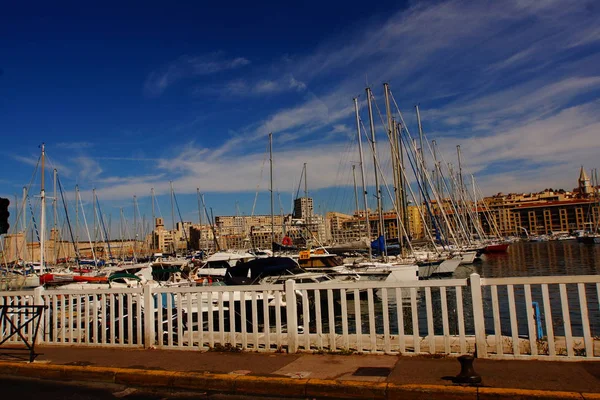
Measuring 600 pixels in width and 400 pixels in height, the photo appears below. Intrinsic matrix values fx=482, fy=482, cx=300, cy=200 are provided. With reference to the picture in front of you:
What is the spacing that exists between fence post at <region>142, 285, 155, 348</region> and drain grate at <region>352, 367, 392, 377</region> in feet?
13.5

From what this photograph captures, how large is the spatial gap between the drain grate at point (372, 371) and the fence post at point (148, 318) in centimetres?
412

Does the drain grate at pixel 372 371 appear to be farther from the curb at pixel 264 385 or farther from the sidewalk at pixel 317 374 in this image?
the curb at pixel 264 385

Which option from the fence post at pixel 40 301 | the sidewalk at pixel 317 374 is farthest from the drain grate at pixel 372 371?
the fence post at pixel 40 301

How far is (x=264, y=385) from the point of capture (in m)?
6.51

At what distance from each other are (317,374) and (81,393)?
3.41m

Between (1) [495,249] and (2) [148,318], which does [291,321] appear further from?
(1) [495,249]

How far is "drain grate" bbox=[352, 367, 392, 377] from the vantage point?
6.53 metres

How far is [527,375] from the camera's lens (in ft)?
20.0

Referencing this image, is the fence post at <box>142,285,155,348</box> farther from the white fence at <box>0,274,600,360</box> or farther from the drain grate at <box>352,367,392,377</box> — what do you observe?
the drain grate at <box>352,367,392,377</box>

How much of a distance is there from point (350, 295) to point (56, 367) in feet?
68.2

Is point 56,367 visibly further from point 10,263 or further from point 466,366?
point 10,263

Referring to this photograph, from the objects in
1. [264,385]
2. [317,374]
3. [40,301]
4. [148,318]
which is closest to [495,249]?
[148,318]

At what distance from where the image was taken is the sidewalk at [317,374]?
18.8 feet

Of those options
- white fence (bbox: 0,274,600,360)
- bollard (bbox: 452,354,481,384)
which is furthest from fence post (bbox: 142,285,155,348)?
bollard (bbox: 452,354,481,384)
